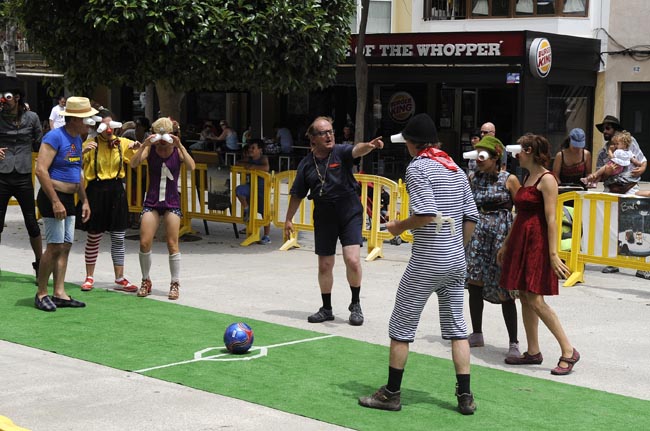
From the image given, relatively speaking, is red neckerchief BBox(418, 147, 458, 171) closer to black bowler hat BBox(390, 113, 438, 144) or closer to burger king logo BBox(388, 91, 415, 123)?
black bowler hat BBox(390, 113, 438, 144)

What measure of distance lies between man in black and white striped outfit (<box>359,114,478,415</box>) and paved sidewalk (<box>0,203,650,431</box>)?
2.33 feet

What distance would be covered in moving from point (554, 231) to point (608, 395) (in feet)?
3.94

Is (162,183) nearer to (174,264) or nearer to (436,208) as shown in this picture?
(174,264)

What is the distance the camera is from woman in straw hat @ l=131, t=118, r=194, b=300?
33.8ft

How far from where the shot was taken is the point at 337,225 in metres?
9.37

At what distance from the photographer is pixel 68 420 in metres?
6.27

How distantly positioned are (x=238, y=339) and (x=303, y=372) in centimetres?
67

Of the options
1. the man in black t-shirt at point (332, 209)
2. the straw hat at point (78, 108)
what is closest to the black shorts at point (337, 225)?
the man in black t-shirt at point (332, 209)

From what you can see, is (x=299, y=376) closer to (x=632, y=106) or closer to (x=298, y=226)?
(x=298, y=226)

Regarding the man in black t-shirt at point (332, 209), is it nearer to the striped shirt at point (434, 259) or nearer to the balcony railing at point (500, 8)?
the striped shirt at point (434, 259)

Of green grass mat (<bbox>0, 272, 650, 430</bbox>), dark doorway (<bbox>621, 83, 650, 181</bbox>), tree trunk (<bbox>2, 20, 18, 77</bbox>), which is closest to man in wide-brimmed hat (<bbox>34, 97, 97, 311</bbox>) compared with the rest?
green grass mat (<bbox>0, 272, 650, 430</bbox>)

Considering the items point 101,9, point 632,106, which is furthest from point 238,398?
point 632,106

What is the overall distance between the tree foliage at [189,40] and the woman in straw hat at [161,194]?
2.71 metres

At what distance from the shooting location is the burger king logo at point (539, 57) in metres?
22.2
